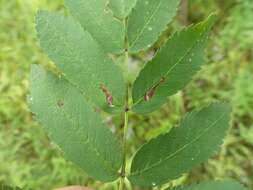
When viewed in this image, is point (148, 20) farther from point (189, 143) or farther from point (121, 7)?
point (189, 143)

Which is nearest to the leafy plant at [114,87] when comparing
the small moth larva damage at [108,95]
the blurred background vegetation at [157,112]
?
the small moth larva damage at [108,95]

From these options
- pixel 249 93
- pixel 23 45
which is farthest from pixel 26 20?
pixel 249 93

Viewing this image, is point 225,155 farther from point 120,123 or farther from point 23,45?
point 23,45

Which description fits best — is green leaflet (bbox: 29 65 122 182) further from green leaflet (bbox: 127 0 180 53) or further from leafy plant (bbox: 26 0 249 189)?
green leaflet (bbox: 127 0 180 53)

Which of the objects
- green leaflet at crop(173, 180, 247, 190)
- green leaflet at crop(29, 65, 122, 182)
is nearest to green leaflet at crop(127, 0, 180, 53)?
green leaflet at crop(29, 65, 122, 182)

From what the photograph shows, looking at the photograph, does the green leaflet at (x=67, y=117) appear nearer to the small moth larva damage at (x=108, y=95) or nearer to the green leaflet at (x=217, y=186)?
the small moth larva damage at (x=108, y=95)

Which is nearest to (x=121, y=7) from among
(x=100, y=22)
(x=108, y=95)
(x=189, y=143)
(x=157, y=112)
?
(x=100, y=22)
